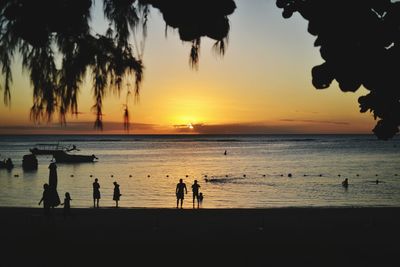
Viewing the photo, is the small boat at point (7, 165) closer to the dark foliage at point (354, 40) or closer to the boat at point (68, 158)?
the boat at point (68, 158)

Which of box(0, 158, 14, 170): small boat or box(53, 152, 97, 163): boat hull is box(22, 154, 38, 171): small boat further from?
box(53, 152, 97, 163): boat hull

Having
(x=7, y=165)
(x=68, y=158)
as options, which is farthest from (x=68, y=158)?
(x=7, y=165)

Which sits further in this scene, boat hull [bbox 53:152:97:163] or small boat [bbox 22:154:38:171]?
boat hull [bbox 53:152:97:163]
